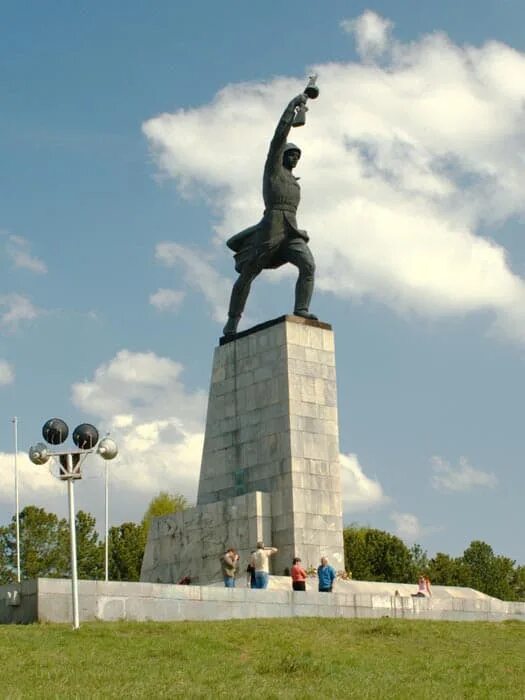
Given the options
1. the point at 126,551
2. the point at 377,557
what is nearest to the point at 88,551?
the point at 126,551

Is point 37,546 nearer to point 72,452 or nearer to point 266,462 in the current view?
point 266,462

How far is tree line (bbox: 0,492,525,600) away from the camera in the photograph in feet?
188

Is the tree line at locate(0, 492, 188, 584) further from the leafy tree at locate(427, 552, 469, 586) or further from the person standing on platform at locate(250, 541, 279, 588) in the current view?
the person standing on platform at locate(250, 541, 279, 588)

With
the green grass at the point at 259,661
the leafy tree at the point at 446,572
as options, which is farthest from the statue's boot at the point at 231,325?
the leafy tree at the point at 446,572

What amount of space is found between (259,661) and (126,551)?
42.3m

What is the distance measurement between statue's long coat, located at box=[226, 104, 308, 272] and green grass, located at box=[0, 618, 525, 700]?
12.6 metres

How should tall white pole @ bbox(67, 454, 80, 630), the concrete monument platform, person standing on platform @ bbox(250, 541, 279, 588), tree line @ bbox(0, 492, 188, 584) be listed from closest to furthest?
tall white pole @ bbox(67, 454, 80, 630) → person standing on platform @ bbox(250, 541, 279, 588) → the concrete monument platform → tree line @ bbox(0, 492, 188, 584)

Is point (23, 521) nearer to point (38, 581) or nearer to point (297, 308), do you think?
point (297, 308)

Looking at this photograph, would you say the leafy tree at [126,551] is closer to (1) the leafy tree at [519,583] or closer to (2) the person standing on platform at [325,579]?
(1) the leafy tree at [519,583]

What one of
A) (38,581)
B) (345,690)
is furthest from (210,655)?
(38,581)

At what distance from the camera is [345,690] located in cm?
1680

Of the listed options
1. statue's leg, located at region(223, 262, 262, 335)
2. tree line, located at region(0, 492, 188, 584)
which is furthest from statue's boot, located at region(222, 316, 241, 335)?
tree line, located at region(0, 492, 188, 584)

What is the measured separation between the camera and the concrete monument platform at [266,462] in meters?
30.6

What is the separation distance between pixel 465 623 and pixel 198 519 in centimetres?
860
